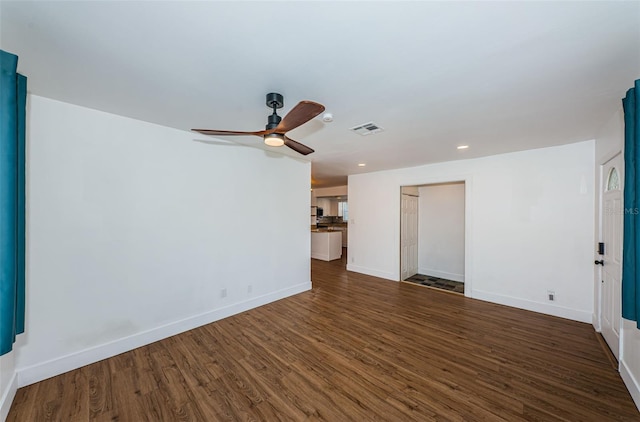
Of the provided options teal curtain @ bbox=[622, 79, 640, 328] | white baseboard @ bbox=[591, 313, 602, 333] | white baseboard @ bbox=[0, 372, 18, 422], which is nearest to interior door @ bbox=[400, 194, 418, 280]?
white baseboard @ bbox=[591, 313, 602, 333]

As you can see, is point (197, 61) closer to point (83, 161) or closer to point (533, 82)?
point (83, 161)

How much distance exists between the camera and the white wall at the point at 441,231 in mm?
5371

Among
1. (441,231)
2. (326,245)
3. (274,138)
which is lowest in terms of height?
(326,245)

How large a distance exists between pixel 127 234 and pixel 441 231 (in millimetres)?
5919

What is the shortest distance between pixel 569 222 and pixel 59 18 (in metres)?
5.55

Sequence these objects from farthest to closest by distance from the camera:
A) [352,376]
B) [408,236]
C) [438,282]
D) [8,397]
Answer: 1. [408,236]
2. [438,282]
3. [352,376]
4. [8,397]

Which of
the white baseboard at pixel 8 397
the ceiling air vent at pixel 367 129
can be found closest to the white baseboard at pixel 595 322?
the ceiling air vent at pixel 367 129

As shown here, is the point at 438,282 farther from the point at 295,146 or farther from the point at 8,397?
the point at 8,397

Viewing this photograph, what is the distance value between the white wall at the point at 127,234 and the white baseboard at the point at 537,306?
383 cm

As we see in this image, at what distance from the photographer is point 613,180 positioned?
107 inches

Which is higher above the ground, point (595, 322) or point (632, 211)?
point (632, 211)

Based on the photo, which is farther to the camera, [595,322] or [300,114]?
[595,322]

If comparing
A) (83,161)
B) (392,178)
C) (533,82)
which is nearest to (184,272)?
(83,161)

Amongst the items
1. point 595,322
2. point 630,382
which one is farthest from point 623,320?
point 595,322
